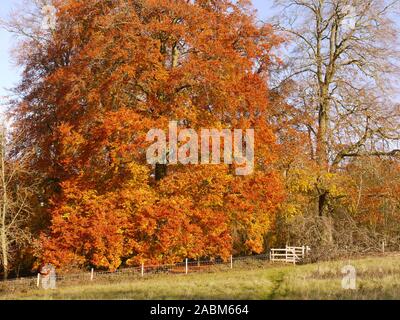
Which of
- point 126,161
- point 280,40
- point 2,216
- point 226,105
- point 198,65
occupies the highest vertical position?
point 280,40

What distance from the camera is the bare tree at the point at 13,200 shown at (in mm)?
22025

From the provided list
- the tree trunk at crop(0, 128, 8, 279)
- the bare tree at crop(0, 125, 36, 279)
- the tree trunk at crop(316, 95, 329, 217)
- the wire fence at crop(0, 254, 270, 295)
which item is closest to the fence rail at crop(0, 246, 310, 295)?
the wire fence at crop(0, 254, 270, 295)

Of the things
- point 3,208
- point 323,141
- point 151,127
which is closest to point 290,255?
point 323,141

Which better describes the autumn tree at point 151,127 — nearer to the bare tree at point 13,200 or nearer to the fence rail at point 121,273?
the fence rail at point 121,273

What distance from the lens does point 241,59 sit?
70.2 feet

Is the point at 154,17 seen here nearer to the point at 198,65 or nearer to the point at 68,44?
the point at 198,65

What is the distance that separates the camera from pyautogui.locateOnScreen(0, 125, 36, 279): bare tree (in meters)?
22.0

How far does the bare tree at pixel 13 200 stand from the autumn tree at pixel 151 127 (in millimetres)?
1753

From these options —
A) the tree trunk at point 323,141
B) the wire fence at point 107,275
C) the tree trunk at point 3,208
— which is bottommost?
the wire fence at point 107,275

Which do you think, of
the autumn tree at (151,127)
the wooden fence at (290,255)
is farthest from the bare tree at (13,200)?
the wooden fence at (290,255)

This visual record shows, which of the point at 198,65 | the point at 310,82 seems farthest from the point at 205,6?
the point at 310,82
